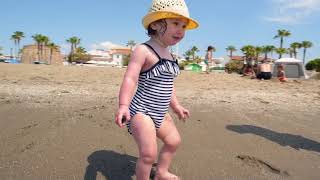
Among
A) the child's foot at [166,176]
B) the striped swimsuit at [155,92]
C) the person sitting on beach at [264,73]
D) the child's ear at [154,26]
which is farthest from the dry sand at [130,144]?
the person sitting on beach at [264,73]

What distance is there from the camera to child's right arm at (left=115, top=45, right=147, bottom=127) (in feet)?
8.66

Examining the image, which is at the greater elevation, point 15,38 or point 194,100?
point 15,38

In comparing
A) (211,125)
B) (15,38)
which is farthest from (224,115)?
(15,38)

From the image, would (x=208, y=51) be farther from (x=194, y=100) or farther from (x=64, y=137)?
(x=64, y=137)

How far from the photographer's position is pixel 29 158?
333 centimetres

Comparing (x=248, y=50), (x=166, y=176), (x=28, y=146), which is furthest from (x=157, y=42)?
(x=248, y=50)

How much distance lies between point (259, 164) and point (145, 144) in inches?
51.6

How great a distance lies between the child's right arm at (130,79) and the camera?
264 cm

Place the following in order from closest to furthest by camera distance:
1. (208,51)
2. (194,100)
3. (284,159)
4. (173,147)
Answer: (173,147)
(284,159)
(194,100)
(208,51)

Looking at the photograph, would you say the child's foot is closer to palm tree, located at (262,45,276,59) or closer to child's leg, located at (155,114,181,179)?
child's leg, located at (155,114,181,179)

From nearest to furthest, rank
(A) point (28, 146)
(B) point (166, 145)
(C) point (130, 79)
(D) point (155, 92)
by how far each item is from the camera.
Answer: (C) point (130, 79)
(D) point (155, 92)
(B) point (166, 145)
(A) point (28, 146)

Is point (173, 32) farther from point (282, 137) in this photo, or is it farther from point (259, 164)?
point (282, 137)

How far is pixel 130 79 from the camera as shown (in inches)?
108

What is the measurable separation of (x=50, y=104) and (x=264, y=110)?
3333 mm
